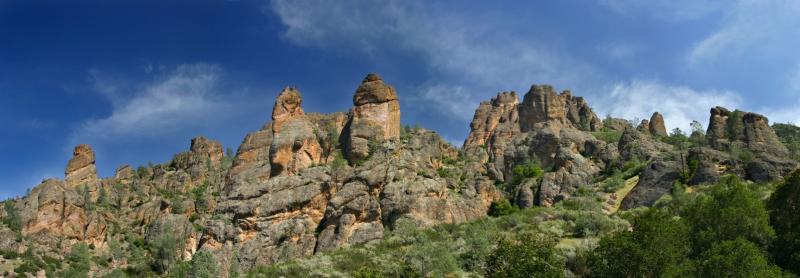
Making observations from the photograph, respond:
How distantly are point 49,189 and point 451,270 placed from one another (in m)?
86.9

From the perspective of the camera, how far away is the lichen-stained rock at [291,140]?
86375 millimetres

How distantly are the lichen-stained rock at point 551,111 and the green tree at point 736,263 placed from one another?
10477 cm

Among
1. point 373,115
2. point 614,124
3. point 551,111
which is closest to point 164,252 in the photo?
point 373,115

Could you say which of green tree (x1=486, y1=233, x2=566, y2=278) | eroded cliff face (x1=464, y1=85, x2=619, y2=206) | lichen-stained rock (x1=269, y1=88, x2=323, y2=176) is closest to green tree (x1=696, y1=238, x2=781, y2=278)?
green tree (x1=486, y1=233, x2=566, y2=278)

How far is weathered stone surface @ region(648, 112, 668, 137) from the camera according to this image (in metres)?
133

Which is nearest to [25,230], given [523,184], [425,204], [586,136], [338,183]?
[338,183]

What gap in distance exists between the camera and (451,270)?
44031 mm

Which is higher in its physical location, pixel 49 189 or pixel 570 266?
pixel 49 189

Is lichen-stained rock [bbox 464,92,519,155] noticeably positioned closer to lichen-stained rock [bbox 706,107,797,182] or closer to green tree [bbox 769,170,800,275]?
lichen-stained rock [bbox 706,107,797,182]

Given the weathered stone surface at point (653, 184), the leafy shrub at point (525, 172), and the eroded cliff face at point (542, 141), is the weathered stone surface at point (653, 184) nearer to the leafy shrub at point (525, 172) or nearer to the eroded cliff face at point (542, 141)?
the eroded cliff face at point (542, 141)

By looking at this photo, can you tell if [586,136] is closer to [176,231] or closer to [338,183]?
[338,183]

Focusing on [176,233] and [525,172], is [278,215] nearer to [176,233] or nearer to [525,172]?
[176,233]

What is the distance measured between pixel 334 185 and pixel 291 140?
1457cm

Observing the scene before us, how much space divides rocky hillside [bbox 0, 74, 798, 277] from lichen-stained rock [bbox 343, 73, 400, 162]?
23cm
